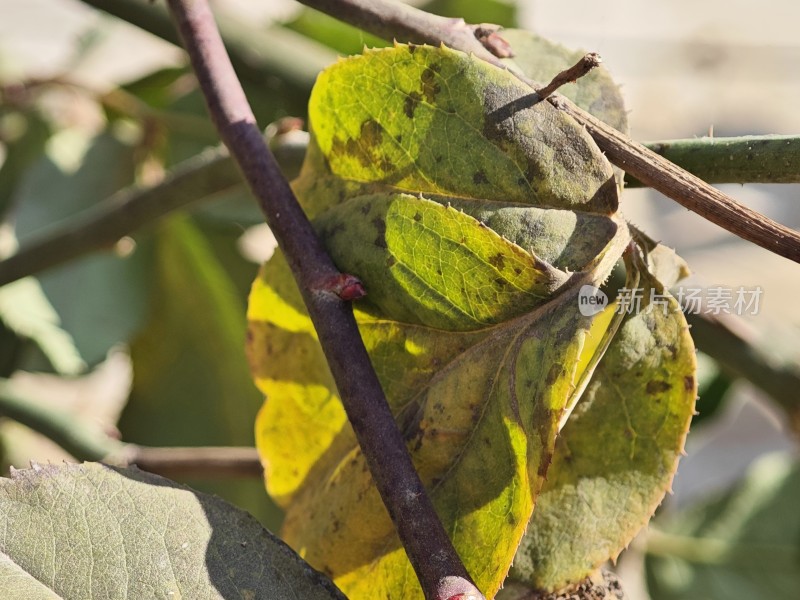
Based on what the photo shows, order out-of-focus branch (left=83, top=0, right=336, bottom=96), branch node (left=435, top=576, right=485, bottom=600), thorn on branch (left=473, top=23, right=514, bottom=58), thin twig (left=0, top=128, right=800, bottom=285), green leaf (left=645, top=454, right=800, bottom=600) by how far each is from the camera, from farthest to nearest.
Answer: green leaf (left=645, top=454, right=800, bottom=600) < out-of-focus branch (left=83, top=0, right=336, bottom=96) < thin twig (left=0, top=128, right=800, bottom=285) < thorn on branch (left=473, top=23, right=514, bottom=58) < branch node (left=435, top=576, right=485, bottom=600)

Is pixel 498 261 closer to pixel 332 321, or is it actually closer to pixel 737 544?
pixel 332 321

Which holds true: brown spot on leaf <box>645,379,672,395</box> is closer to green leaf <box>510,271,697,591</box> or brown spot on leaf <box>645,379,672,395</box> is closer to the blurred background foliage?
green leaf <box>510,271,697,591</box>

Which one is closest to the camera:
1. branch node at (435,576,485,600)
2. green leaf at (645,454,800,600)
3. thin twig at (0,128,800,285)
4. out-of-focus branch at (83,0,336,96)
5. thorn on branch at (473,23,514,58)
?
branch node at (435,576,485,600)

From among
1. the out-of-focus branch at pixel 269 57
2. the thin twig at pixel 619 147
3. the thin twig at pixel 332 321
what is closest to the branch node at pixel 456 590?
the thin twig at pixel 332 321

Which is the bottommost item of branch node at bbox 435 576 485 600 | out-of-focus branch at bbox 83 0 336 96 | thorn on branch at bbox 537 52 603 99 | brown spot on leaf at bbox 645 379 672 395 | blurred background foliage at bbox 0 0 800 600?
blurred background foliage at bbox 0 0 800 600

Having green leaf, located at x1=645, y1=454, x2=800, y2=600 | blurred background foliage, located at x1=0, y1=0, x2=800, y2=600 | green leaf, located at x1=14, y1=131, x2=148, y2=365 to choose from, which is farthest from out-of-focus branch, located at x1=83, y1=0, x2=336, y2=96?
green leaf, located at x1=645, y1=454, x2=800, y2=600

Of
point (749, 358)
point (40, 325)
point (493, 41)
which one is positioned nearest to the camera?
point (493, 41)

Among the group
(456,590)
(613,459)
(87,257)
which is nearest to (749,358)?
(613,459)
